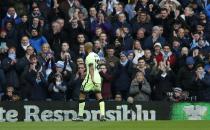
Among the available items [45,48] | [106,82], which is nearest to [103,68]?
[106,82]

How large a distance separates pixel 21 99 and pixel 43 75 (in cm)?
91

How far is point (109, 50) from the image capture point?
66.4 feet

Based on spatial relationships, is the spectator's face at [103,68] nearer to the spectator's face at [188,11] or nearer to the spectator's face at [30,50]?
the spectator's face at [30,50]

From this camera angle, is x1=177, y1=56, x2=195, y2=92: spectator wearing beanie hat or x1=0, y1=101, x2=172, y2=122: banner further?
x1=177, y1=56, x2=195, y2=92: spectator wearing beanie hat

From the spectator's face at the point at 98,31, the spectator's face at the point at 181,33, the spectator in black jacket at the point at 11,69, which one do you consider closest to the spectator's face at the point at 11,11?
the spectator in black jacket at the point at 11,69

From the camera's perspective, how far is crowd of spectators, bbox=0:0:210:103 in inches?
784

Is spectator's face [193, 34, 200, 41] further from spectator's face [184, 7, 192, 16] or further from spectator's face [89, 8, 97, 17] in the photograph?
spectator's face [89, 8, 97, 17]

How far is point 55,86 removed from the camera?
65.1 ft

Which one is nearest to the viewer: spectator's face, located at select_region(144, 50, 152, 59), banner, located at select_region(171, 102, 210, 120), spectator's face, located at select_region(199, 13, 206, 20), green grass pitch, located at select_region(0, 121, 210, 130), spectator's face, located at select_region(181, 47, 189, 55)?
green grass pitch, located at select_region(0, 121, 210, 130)

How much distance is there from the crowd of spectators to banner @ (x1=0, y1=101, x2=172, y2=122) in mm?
345

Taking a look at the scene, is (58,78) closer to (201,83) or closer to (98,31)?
(98,31)

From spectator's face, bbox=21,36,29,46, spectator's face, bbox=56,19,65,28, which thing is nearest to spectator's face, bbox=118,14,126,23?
spectator's face, bbox=56,19,65,28

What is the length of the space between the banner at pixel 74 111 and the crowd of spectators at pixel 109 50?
1.13ft

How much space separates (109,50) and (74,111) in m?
2.00
